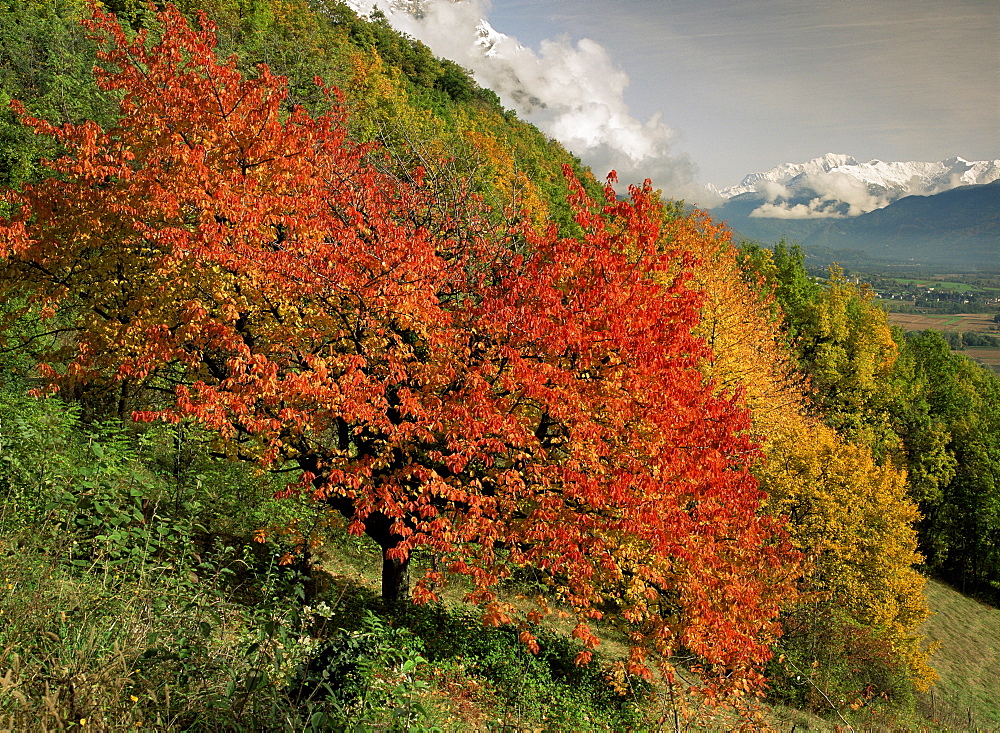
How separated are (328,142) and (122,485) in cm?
903

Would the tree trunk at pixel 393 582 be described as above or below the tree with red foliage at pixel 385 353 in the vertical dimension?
below

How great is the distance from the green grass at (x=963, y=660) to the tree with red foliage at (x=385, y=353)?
1987 cm

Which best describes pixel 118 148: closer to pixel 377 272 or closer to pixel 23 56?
pixel 377 272

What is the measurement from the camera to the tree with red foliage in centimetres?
920

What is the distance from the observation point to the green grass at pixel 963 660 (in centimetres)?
2569

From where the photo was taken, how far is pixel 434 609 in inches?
488

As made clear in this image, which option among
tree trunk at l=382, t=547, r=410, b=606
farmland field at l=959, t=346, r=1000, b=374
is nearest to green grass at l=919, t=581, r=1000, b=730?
tree trunk at l=382, t=547, r=410, b=606

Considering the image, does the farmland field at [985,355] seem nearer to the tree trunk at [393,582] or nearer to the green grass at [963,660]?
the green grass at [963,660]

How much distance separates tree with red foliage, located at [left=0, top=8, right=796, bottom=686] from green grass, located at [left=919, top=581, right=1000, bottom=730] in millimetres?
19866

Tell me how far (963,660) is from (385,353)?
38.4m

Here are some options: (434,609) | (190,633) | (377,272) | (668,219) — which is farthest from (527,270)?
(668,219)

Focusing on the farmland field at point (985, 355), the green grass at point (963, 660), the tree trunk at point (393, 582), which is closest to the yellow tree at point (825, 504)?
the green grass at point (963, 660)

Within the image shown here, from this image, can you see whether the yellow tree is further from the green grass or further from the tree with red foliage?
the tree with red foliage

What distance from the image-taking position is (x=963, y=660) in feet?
105
